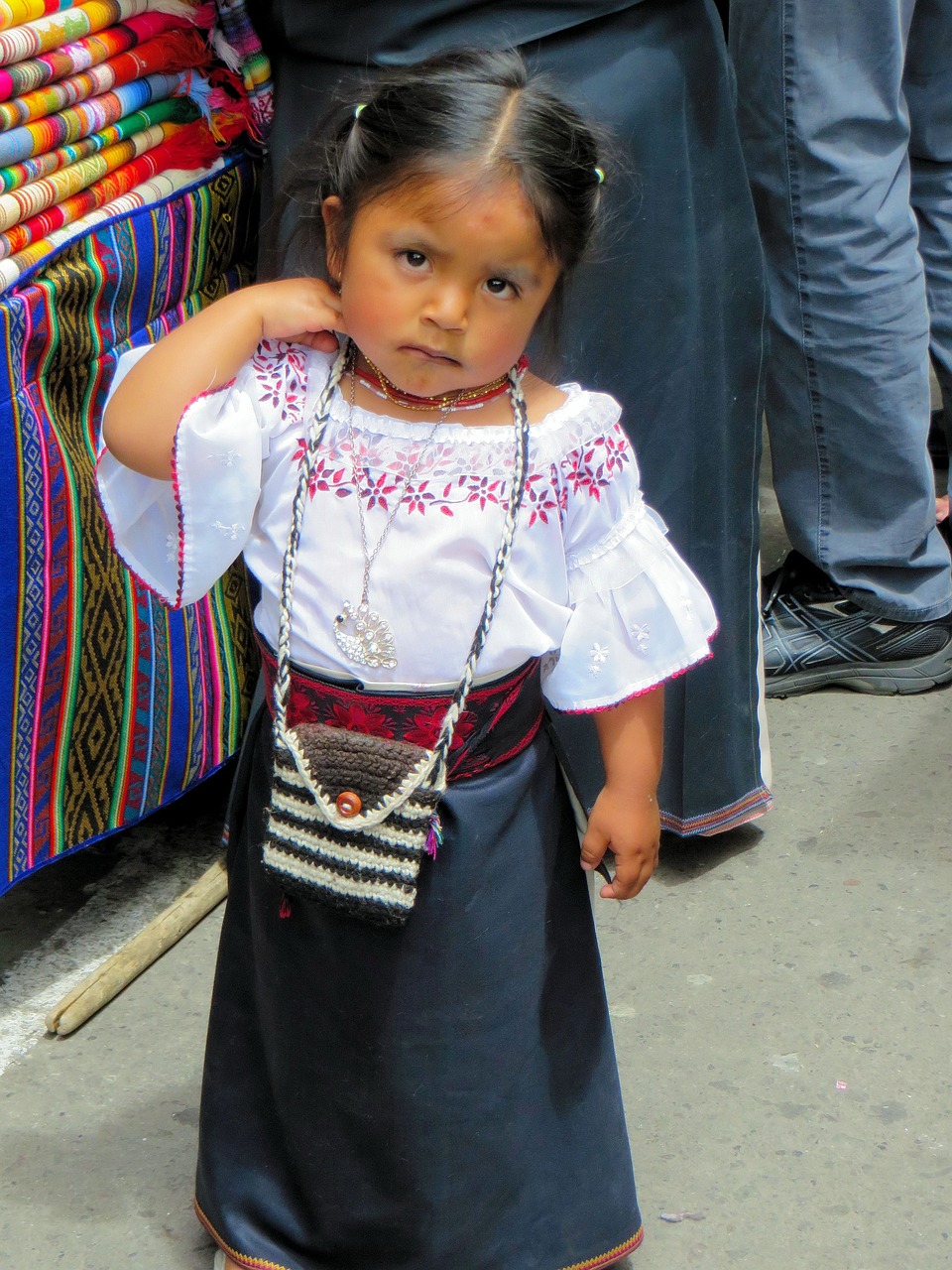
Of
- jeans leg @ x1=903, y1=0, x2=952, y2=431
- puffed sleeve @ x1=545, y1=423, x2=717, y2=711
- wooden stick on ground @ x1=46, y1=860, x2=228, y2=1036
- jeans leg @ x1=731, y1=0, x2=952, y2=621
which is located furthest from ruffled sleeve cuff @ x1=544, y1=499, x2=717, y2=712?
jeans leg @ x1=903, y1=0, x2=952, y2=431

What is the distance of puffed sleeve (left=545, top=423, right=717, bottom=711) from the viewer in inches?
57.5

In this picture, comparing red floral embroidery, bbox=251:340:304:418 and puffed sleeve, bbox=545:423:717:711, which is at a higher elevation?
red floral embroidery, bbox=251:340:304:418

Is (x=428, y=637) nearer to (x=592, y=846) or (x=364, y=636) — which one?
(x=364, y=636)

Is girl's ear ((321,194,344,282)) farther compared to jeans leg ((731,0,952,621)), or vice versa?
jeans leg ((731,0,952,621))

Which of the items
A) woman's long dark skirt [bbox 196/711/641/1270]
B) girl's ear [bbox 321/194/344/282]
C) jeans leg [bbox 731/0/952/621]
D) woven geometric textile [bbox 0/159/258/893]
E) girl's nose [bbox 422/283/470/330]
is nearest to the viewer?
girl's nose [bbox 422/283/470/330]

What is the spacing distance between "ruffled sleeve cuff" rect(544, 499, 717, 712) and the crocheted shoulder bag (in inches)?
4.5

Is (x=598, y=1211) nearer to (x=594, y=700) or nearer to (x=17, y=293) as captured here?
(x=594, y=700)

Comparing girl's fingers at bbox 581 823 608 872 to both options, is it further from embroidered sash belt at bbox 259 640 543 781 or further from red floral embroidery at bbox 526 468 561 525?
red floral embroidery at bbox 526 468 561 525

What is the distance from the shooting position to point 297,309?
1395 mm

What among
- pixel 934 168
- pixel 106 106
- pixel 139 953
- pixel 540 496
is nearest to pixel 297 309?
pixel 540 496

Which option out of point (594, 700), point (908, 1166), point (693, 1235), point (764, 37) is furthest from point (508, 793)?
point (764, 37)

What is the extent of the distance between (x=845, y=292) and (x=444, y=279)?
5.31 feet

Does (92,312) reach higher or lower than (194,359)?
lower

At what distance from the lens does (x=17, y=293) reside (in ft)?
6.01
